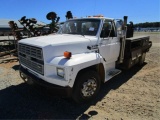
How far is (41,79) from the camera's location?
3928 mm

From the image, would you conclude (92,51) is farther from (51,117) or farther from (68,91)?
(51,117)

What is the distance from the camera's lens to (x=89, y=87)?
13.9 feet

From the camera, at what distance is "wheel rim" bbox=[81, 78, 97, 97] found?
4.11 meters

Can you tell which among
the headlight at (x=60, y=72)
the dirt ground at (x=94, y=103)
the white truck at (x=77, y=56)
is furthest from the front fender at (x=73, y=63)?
the dirt ground at (x=94, y=103)

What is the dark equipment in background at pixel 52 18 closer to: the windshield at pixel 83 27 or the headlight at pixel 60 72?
the windshield at pixel 83 27

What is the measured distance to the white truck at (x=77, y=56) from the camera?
3.65 meters

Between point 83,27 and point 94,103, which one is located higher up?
point 83,27

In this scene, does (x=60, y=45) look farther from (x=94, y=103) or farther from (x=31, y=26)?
A: (x=31, y=26)

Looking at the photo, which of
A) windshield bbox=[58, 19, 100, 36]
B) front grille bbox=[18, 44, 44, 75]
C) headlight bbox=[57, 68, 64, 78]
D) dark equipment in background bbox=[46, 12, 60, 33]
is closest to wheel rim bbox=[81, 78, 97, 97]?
headlight bbox=[57, 68, 64, 78]

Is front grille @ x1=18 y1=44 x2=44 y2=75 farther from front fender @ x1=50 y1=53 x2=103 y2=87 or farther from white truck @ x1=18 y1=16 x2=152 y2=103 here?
front fender @ x1=50 y1=53 x2=103 y2=87

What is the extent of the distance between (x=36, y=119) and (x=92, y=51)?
2.23 metres

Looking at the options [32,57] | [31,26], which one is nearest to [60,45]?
[32,57]

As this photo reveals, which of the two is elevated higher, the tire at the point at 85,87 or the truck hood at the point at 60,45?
the truck hood at the point at 60,45

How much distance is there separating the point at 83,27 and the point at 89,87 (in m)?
1.92
